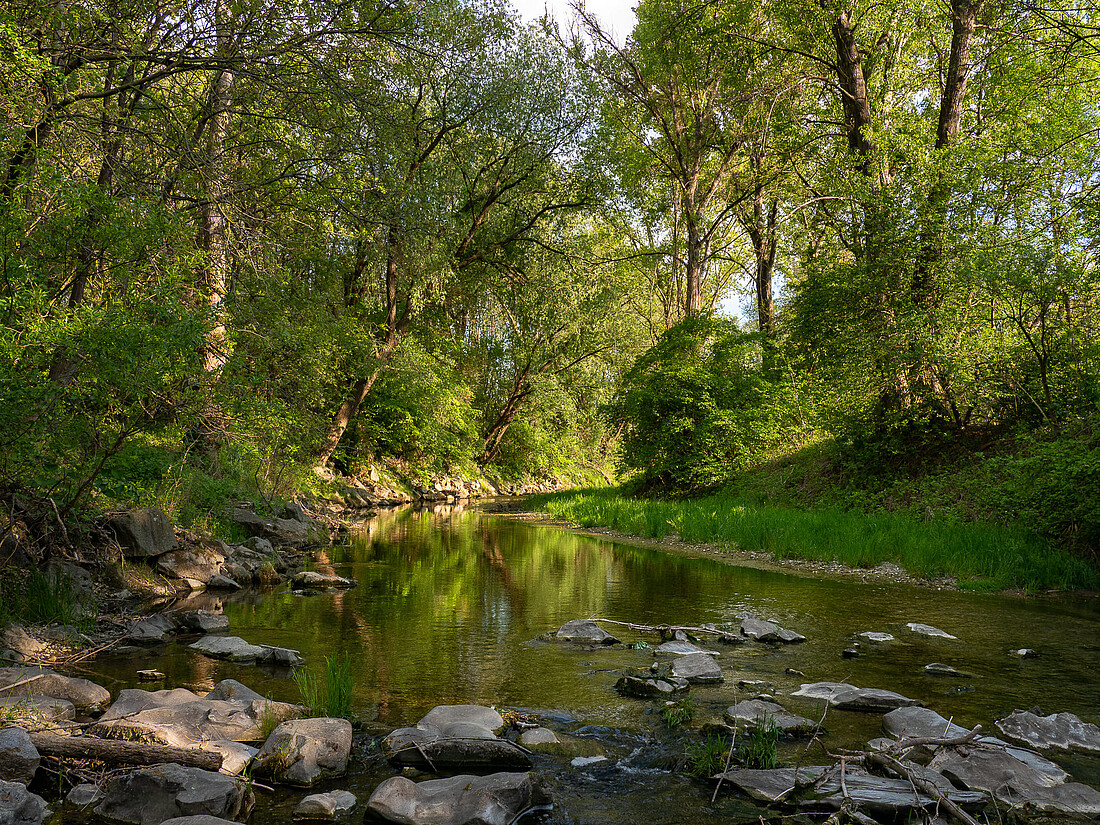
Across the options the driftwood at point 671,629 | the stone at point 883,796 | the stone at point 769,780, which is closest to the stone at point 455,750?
the stone at point 769,780

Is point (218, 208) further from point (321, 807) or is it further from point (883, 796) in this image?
point (883, 796)

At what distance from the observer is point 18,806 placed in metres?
3.26

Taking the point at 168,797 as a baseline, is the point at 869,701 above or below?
above

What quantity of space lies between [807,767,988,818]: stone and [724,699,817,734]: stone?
0.74m

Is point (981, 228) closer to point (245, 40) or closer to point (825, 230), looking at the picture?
point (825, 230)

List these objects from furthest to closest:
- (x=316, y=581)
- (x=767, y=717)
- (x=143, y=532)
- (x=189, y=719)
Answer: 1. (x=316, y=581)
2. (x=143, y=532)
3. (x=767, y=717)
4. (x=189, y=719)

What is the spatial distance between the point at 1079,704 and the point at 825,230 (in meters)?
15.8

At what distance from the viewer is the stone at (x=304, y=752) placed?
4031 mm

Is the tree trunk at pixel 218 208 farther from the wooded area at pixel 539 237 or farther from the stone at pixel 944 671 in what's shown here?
the stone at pixel 944 671

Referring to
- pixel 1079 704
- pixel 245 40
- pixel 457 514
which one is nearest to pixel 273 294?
pixel 245 40

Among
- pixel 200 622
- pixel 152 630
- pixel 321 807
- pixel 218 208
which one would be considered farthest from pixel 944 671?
pixel 218 208

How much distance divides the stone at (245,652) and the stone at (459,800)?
9.77 feet

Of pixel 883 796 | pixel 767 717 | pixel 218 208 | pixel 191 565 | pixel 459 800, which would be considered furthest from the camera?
pixel 191 565

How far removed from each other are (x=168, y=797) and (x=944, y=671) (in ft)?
19.2
